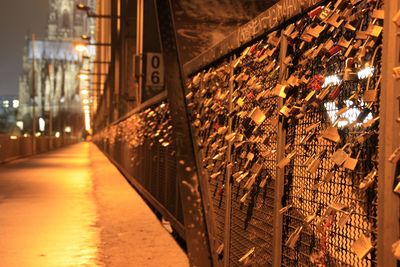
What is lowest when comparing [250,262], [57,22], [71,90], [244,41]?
[250,262]

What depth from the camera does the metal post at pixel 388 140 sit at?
6.52ft

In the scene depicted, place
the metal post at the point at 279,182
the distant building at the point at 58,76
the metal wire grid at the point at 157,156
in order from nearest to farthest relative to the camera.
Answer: the metal post at the point at 279,182 < the metal wire grid at the point at 157,156 < the distant building at the point at 58,76

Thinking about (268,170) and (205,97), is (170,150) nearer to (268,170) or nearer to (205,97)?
(205,97)

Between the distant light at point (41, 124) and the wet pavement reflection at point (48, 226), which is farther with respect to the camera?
the distant light at point (41, 124)

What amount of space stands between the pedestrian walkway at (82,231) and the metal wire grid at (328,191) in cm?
307

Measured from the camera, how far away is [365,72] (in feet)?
7.44

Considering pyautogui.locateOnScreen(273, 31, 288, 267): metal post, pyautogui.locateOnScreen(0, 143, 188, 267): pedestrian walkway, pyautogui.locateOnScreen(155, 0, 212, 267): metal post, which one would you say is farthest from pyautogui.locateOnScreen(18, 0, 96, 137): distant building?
pyautogui.locateOnScreen(273, 31, 288, 267): metal post

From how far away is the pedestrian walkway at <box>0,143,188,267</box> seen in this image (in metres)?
6.12

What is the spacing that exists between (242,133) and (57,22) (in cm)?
16714

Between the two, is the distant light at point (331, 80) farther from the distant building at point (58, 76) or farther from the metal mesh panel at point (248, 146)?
the distant building at point (58, 76)

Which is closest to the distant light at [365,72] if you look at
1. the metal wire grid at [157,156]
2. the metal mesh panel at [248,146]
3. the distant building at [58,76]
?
the metal mesh panel at [248,146]

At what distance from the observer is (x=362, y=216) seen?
227cm

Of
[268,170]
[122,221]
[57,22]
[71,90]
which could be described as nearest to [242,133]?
[268,170]

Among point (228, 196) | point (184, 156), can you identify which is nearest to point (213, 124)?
point (184, 156)
